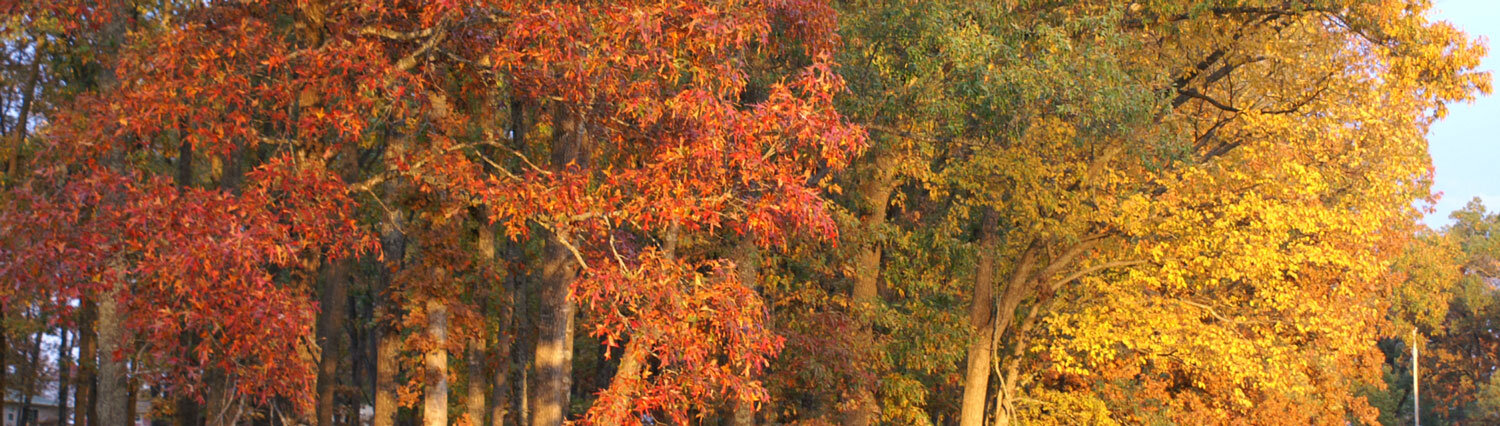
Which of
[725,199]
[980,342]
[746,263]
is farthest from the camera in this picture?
[980,342]

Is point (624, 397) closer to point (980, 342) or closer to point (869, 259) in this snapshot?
point (869, 259)

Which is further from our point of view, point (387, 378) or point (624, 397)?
point (387, 378)

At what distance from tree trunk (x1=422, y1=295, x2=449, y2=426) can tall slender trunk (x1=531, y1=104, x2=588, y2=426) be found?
1.18 m

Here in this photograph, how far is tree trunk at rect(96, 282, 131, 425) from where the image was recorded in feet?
41.4

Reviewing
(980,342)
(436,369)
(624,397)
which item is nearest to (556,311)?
(436,369)

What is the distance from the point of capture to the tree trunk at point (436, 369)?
43.4ft

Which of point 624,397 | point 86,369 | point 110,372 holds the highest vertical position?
point 86,369

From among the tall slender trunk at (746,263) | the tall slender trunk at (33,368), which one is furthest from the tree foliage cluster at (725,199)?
the tall slender trunk at (33,368)

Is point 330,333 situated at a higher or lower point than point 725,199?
higher

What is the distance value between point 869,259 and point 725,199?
11.2 meters

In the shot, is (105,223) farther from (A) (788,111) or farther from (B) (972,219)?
(B) (972,219)

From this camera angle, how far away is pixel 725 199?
1087 cm

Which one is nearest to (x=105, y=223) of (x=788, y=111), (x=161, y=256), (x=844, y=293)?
(x=161, y=256)

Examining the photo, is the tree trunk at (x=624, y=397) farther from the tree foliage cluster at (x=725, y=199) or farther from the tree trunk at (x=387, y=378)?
the tree trunk at (x=387, y=378)
